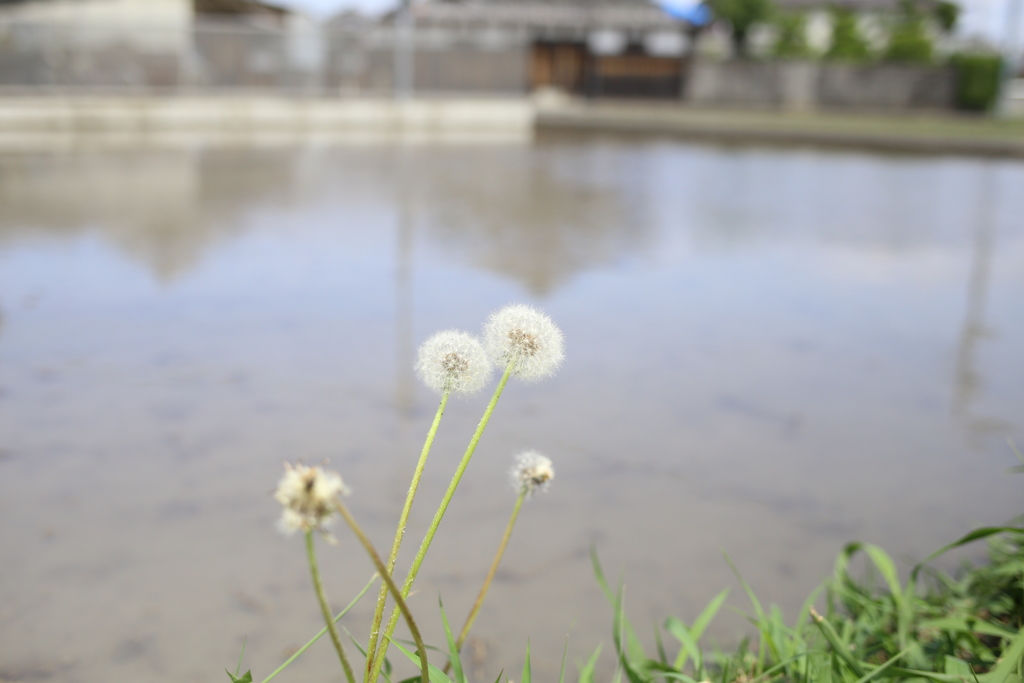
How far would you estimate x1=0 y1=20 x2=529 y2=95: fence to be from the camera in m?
15.7

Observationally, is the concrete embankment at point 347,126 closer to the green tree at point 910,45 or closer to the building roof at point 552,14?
the building roof at point 552,14

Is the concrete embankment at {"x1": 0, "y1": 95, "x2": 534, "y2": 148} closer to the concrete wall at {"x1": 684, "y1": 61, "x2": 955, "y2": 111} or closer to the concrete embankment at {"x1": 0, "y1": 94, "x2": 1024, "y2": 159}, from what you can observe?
the concrete embankment at {"x1": 0, "y1": 94, "x2": 1024, "y2": 159}

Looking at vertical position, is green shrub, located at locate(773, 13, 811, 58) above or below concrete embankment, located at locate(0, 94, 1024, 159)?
above

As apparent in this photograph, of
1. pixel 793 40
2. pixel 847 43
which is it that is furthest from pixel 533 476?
pixel 793 40

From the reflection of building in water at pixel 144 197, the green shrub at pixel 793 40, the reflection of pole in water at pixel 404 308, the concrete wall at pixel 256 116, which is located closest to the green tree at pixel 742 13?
the green shrub at pixel 793 40

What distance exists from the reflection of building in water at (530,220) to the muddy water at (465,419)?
6 cm

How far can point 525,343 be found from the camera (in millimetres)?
1100

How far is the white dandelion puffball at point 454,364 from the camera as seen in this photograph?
1.10m

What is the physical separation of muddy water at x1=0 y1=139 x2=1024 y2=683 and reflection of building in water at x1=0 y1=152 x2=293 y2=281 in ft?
0.25

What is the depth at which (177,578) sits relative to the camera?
210 cm

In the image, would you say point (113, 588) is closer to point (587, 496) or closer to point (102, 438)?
point (102, 438)

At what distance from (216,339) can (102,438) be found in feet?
3.61

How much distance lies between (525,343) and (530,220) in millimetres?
6538

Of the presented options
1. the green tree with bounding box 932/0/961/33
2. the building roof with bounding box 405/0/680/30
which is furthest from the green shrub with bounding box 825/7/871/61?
the building roof with bounding box 405/0/680/30
